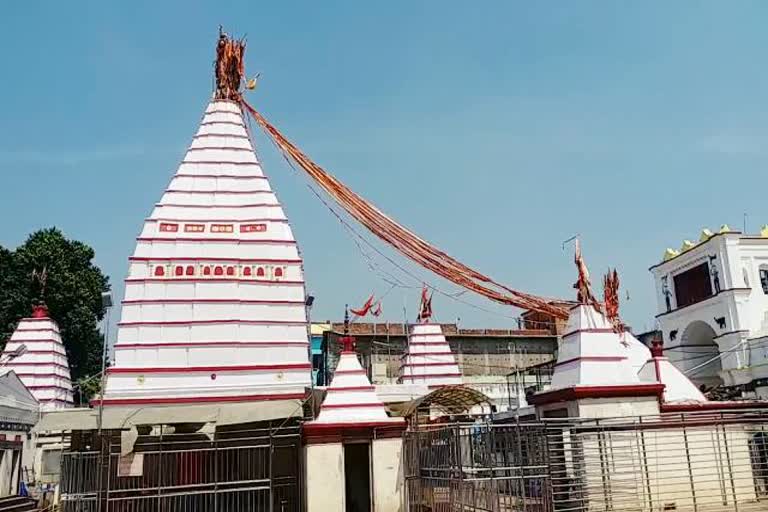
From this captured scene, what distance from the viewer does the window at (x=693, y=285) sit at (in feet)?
132

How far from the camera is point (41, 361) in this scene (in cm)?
3309

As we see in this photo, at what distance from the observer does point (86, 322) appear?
46.3m

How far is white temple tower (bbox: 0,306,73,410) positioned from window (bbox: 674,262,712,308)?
3480 centimetres

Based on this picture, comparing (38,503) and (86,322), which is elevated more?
(86,322)

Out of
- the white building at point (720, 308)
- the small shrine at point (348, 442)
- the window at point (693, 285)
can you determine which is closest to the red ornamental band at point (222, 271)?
the small shrine at point (348, 442)

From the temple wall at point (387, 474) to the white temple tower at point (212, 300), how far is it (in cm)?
436

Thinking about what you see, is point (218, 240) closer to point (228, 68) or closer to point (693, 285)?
point (228, 68)

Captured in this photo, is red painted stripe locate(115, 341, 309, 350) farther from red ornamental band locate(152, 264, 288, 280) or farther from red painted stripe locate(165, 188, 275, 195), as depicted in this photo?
red painted stripe locate(165, 188, 275, 195)

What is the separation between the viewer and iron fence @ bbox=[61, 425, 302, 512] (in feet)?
56.3

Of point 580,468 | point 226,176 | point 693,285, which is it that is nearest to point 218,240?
point 226,176

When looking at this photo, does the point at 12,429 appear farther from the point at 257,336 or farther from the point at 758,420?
the point at 758,420

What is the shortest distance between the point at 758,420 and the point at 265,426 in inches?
512

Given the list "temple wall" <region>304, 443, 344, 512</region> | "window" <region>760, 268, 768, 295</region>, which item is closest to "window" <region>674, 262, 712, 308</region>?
"window" <region>760, 268, 768, 295</region>

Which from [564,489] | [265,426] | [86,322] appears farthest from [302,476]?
[86,322]
